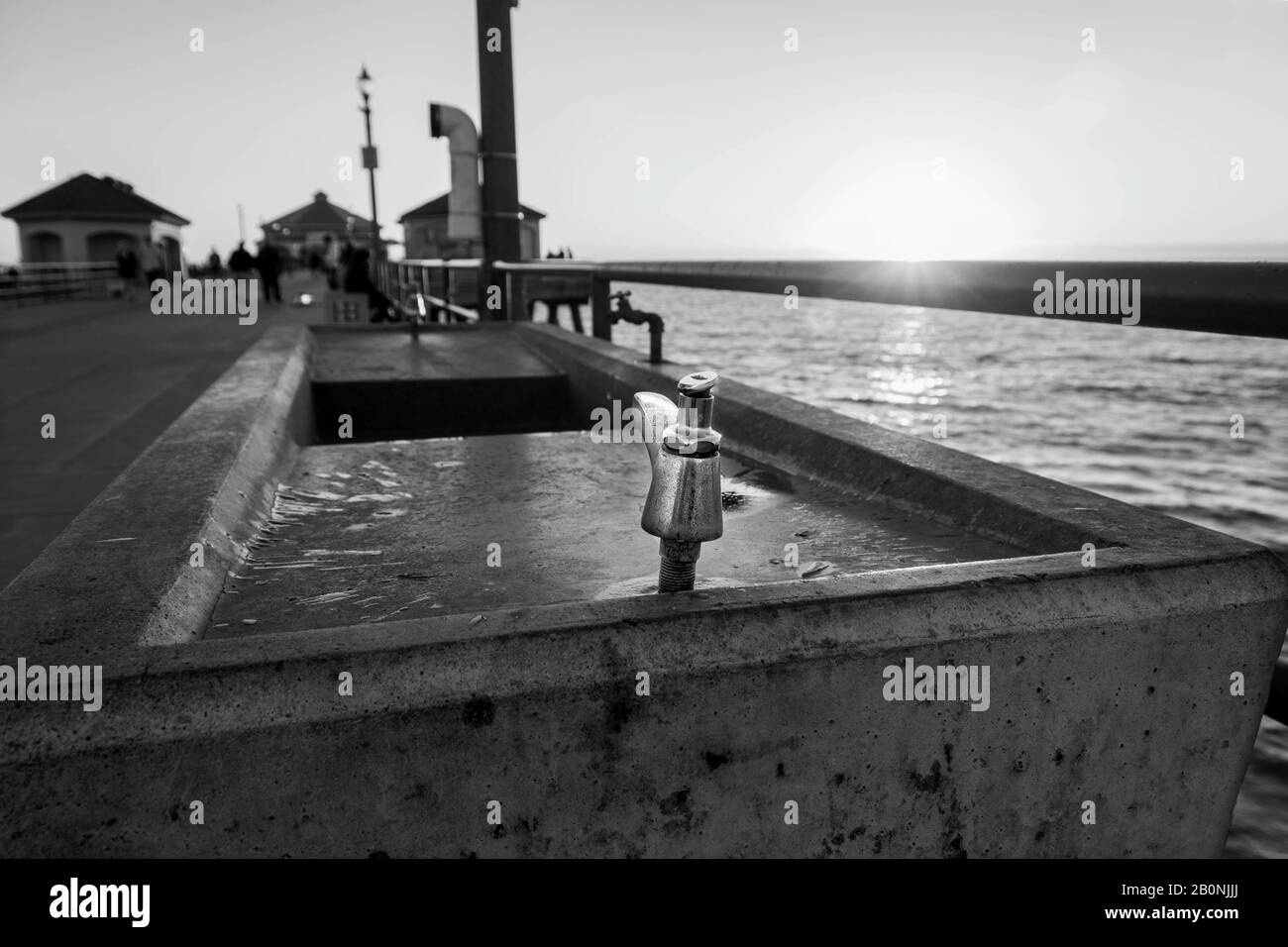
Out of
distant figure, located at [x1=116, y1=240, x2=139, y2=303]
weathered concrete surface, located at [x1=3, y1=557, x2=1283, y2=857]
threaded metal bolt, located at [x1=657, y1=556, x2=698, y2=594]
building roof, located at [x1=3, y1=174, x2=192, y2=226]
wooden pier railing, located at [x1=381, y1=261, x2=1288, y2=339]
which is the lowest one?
weathered concrete surface, located at [x1=3, y1=557, x2=1283, y2=857]

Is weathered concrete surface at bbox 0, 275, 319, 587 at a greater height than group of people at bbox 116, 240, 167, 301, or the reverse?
group of people at bbox 116, 240, 167, 301

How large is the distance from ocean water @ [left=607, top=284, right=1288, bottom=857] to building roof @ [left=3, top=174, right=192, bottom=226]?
21509 millimetres

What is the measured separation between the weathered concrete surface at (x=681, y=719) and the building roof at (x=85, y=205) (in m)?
44.4

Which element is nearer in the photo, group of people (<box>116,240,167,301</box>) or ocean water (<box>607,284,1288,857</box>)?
ocean water (<box>607,284,1288,857</box>)

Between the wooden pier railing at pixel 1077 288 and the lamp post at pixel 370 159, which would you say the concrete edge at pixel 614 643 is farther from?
the lamp post at pixel 370 159

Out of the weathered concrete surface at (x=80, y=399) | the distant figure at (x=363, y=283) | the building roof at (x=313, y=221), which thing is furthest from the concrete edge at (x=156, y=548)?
the building roof at (x=313, y=221)

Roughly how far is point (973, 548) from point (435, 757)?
49.7 inches

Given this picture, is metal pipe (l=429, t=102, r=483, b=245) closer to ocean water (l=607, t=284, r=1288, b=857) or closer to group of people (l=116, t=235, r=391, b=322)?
ocean water (l=607, t=284, r=1288, b=857)

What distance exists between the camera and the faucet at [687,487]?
1.46 m

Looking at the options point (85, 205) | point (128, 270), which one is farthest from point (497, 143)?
point (85, 205)

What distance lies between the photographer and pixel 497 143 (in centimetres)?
893

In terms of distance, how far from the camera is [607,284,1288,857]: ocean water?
1192 centimetres

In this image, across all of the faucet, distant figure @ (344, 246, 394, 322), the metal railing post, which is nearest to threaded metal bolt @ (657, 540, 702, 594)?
the faucet
